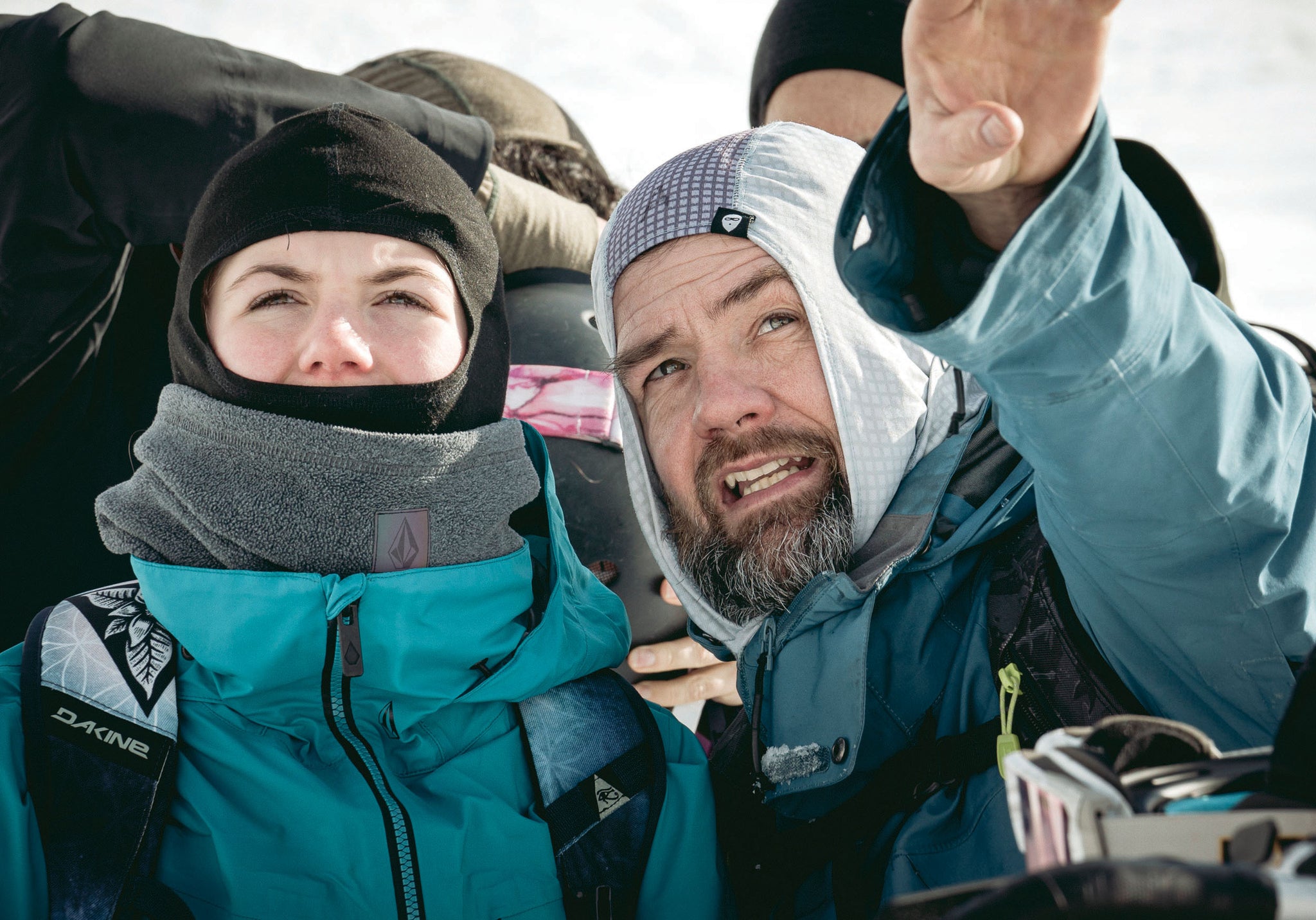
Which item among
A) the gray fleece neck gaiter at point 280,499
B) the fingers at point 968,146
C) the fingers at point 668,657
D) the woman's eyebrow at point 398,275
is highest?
the fingers at point 968,146

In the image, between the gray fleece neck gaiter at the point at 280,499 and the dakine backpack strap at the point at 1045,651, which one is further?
the gray fleece neck gaiter at the point at 280,499

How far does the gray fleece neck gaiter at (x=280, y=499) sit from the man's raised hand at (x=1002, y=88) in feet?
3.54

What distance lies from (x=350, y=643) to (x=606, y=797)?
1.78ft

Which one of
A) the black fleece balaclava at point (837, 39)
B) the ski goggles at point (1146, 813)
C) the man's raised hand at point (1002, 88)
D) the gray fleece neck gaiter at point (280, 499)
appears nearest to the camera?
the ski goggles at point (1146, 813)

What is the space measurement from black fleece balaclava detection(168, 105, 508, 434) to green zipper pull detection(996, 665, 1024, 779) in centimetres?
115

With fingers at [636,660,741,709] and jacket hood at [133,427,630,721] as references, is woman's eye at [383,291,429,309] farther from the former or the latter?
fingers at [636,660,741,709]

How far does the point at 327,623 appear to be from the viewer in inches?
58.2

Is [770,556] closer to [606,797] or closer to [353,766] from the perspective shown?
[606,797]

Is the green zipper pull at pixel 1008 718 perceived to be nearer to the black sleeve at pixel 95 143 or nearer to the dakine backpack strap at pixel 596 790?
the dakine backpack strap at pixel 596 790

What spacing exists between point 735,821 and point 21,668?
1.33 m

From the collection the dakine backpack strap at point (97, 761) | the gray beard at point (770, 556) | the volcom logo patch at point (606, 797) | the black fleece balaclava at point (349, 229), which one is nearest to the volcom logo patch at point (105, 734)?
the dakine backpack strap at point (97, 761)

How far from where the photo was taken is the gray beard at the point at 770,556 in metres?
1.96

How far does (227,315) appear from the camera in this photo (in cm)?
170

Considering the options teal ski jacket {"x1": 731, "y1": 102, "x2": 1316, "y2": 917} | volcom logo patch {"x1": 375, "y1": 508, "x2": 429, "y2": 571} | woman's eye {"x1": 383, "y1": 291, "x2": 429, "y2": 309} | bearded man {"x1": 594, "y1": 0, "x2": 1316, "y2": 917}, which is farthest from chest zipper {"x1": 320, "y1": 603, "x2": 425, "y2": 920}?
teal ski jacket {"x1": 731, "y1": 102, "x2": 1316, "y2": 917}
